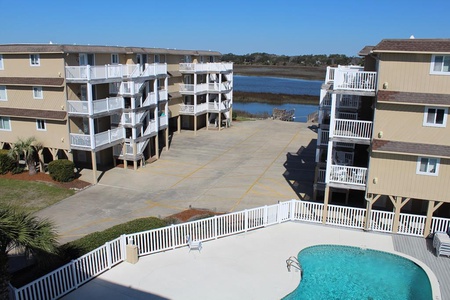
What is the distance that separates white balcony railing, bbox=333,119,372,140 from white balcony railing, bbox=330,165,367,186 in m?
1.68

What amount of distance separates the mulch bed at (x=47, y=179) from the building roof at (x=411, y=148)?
19462 mm

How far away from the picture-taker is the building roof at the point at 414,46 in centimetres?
1695

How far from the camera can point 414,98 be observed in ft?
58.8

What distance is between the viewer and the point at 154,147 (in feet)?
118

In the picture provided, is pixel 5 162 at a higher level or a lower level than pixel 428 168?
lower

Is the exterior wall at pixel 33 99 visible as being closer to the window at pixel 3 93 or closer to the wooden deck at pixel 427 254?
the window at pixel 3 93

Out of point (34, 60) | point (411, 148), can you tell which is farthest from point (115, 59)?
point (411, 148)

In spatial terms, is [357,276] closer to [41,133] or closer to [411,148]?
[411,148]

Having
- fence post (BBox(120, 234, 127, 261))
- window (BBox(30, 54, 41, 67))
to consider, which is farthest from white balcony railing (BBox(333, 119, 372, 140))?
window (BBox(30, 54, 41, 67))

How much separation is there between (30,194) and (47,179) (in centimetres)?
254

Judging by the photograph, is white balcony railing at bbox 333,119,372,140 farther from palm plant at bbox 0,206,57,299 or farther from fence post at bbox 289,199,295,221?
palm plant at bbox 0,206,57,299

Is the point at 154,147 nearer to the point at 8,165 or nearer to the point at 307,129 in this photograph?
the point at 8,165

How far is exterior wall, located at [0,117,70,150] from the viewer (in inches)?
1081

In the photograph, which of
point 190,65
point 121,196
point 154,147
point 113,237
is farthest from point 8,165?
point 190,65
